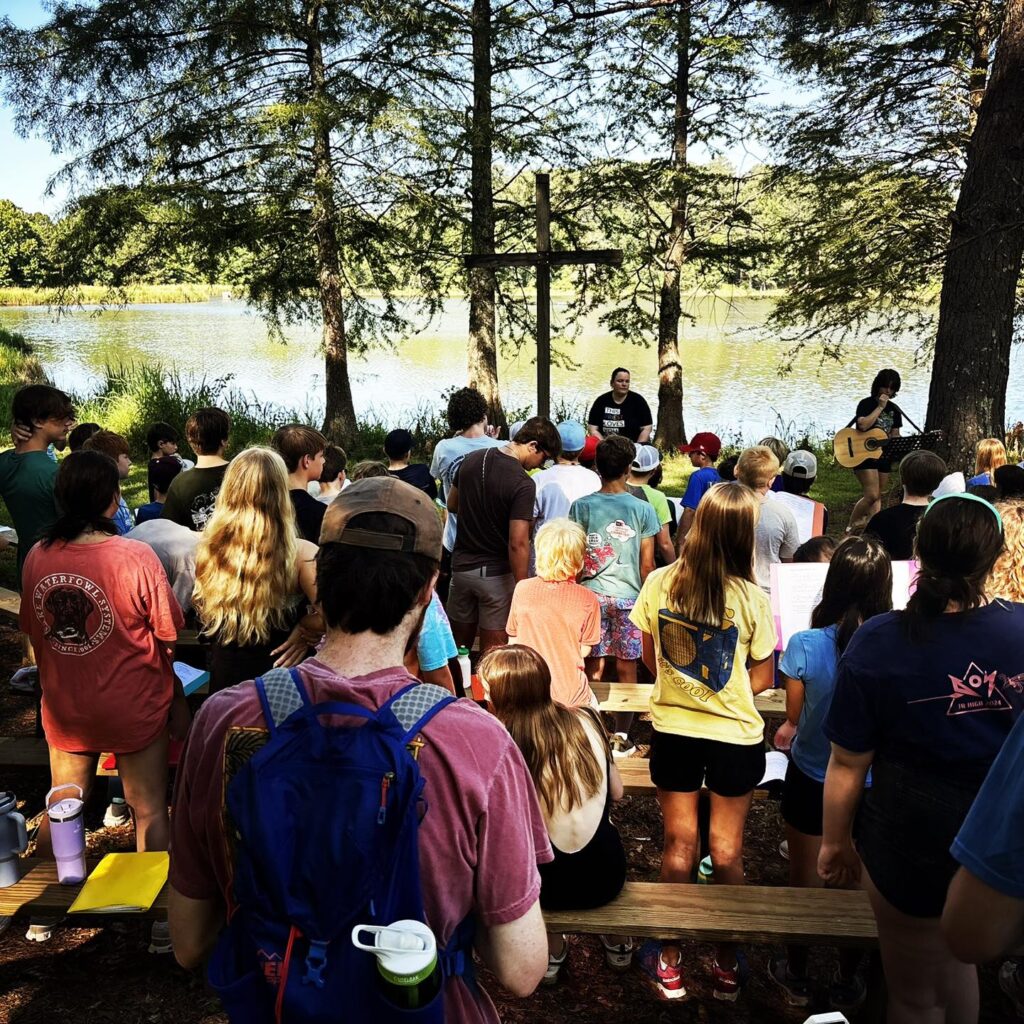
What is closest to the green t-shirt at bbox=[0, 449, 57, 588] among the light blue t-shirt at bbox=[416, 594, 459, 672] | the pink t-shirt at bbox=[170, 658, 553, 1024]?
the light blue t-shirt at bbox=[416, 594, 459, 672]

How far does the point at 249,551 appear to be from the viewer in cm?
292

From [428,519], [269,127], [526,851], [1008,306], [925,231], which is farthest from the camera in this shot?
[269,127]

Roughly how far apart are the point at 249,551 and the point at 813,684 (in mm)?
1966

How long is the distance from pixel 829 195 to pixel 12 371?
1642cm

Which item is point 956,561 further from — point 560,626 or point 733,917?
point 560,626

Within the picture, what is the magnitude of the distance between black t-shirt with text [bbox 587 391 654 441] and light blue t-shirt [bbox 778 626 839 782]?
556 cm

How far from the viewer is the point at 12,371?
17953 mm

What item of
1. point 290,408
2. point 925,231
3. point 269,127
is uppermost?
point 269,127

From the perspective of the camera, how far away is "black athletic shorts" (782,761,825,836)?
2.87 m

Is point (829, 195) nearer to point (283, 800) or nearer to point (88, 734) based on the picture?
point (88, 734)

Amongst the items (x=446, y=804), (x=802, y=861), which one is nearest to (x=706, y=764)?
(x=802, y=861)

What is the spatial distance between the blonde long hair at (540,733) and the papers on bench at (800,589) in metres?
1.58

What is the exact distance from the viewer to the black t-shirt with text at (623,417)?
828 cm

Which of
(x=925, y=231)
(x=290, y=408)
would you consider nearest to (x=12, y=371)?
(x=290, y=408)
